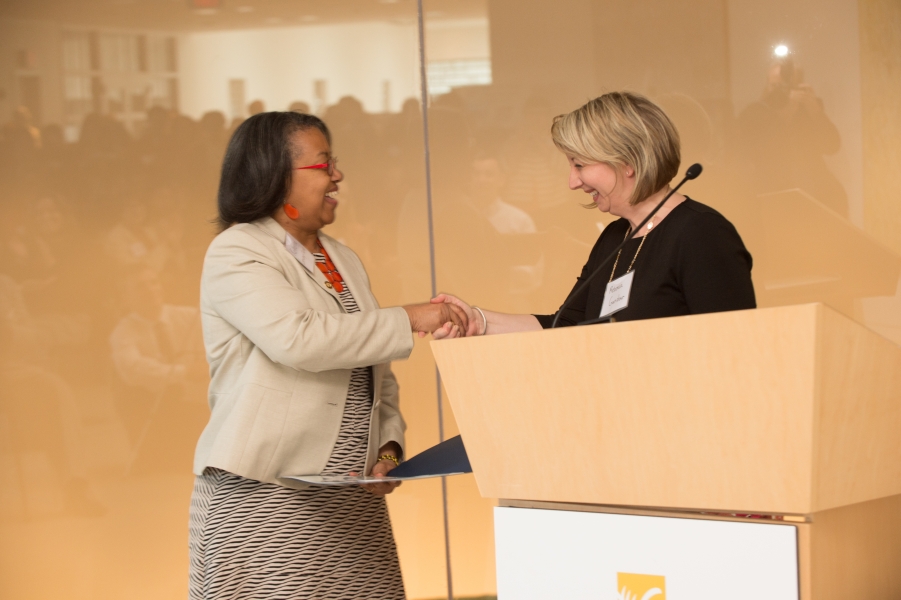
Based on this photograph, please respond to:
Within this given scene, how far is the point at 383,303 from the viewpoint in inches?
147

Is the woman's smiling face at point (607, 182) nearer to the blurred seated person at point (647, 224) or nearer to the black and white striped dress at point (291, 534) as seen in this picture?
the blurred seated person at point (647, 224)

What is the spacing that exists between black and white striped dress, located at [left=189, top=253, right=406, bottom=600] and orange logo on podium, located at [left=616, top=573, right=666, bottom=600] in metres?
0.86

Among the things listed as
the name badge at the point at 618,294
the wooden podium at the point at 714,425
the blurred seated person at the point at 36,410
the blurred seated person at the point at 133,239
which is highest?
the blurred seated person at the point at 133,239

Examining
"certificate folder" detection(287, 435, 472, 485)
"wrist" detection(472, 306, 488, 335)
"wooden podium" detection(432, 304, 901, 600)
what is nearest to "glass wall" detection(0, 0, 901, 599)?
"wrist" detection(472, 306, 488, 335)

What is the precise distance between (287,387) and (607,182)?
83cm

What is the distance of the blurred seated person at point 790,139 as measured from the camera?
3.32 metres

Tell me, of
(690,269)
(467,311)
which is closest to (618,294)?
(690,269)

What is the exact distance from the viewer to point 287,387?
1.78 m

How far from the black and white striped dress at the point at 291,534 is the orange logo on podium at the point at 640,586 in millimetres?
856

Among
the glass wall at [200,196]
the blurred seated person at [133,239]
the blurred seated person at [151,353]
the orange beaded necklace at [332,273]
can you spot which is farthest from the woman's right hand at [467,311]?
the blurred seated person at [133,239]

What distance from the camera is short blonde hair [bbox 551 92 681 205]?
5.83 ft

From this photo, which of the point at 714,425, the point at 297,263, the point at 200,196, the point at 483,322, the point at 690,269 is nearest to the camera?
the point at 714,425

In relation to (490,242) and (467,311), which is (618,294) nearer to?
(467,311)

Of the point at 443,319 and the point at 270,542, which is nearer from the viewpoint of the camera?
the point at 270,542
